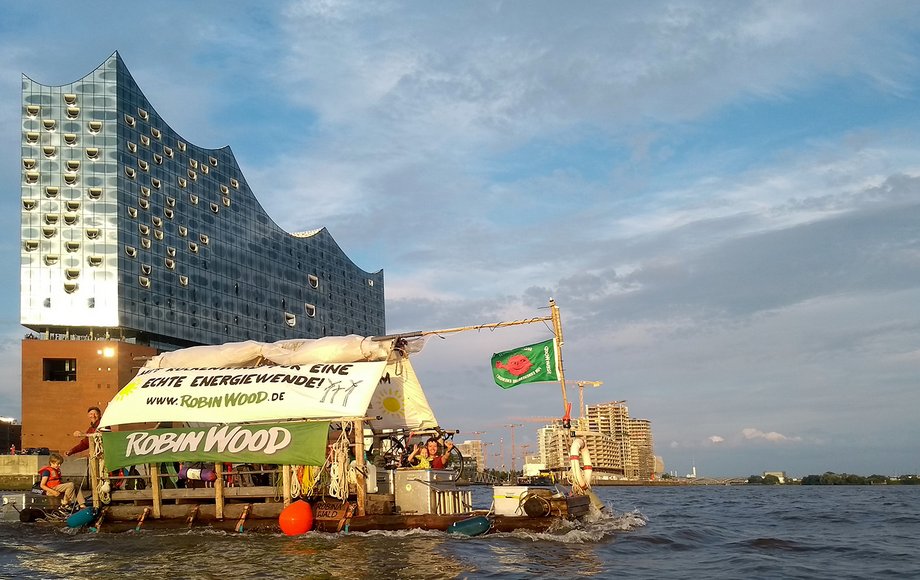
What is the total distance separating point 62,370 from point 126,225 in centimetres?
1600

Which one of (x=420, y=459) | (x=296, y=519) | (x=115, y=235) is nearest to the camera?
(x=296, y=519)

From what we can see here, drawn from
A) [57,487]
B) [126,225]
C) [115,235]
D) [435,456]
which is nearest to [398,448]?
[435,456]

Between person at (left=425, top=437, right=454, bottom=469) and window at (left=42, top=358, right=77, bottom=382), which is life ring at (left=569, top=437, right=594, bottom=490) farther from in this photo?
window at (left=42, top=358, right=77, bottom=382)

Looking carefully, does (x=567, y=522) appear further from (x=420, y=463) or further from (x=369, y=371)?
(x=369, y=371)

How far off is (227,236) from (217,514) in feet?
289

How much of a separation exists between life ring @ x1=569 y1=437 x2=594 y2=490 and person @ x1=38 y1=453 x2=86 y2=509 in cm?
1316

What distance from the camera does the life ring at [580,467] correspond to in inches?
801

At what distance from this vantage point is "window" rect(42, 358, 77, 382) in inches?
3221

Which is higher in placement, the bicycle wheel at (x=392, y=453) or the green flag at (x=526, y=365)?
the green flag at (x=526, y=365)

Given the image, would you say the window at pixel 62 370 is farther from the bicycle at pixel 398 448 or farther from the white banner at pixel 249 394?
the bicycle at pixel 398 448

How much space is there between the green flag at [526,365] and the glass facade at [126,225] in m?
71.8

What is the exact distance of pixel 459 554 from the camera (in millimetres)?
17016

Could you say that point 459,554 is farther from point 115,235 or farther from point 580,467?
point 115,235

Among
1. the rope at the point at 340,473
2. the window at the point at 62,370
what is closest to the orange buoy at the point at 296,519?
the rope at the point at 340,473
